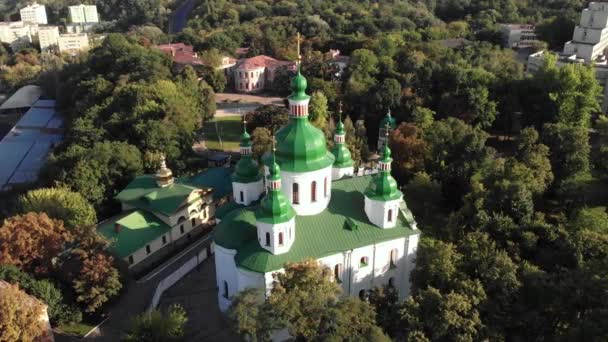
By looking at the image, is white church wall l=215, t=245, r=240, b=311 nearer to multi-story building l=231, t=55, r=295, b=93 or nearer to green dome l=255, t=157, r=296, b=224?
green dome l=255, t=157, r=296, b=224

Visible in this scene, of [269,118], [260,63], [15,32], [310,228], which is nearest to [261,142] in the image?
[269,118]

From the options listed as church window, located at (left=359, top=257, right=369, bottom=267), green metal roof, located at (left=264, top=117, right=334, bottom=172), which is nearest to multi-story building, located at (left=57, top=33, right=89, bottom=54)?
green metal roof, located at (left=264, top=117, right=334, bottom=172)

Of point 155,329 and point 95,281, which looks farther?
point 95,281

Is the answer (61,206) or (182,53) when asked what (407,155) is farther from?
(182,53)

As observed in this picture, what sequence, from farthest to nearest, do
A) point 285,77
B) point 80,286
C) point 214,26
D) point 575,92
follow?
point 214,26 < point 285,77 < point 575,92 < point 80,286

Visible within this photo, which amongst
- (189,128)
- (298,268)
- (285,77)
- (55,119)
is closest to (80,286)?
(298,268)

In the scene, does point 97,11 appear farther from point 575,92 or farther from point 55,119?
point 575,92

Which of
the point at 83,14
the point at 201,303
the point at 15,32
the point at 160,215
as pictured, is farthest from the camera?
the point at 83,14
